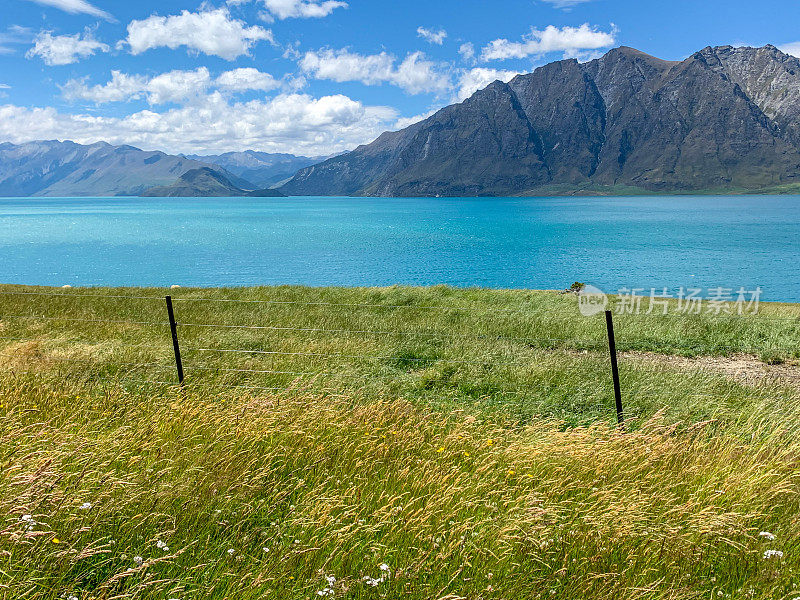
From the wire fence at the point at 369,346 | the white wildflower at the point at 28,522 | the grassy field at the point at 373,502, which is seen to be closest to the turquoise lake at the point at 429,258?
the wire fence at the point at 369,346

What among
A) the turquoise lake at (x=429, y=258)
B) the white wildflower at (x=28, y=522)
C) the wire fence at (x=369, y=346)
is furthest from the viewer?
the turquoise lake at (x=429, y=258)

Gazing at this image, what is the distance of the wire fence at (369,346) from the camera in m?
14.7

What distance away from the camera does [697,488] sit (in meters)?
6.47

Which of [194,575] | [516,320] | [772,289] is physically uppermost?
[194,575]

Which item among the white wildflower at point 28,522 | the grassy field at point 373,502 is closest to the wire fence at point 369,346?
the grassy field at point 373,502

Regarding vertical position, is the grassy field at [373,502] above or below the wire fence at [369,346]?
above

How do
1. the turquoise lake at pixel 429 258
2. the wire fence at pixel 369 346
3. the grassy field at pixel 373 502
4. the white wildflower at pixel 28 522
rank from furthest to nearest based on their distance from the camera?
the turquoise lake at pixel 429 258, the wire fence at pixel 369 346, the grassy field at pixel 373 502, the white wildflower at pixel 28 522

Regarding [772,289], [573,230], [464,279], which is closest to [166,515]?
[464,279]

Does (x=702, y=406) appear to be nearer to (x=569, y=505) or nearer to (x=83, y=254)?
(x=569, y=505)

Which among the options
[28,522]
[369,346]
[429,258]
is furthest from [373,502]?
[429,258]

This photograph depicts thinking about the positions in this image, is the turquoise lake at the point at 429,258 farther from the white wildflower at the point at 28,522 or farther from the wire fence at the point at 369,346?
the white wildflower at the point at 28,522

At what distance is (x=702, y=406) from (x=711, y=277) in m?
77.4

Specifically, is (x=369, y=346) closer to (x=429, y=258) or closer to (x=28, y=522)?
(x=28, y=522)

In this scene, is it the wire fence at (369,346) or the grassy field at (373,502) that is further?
the wire fence at (369,346)
